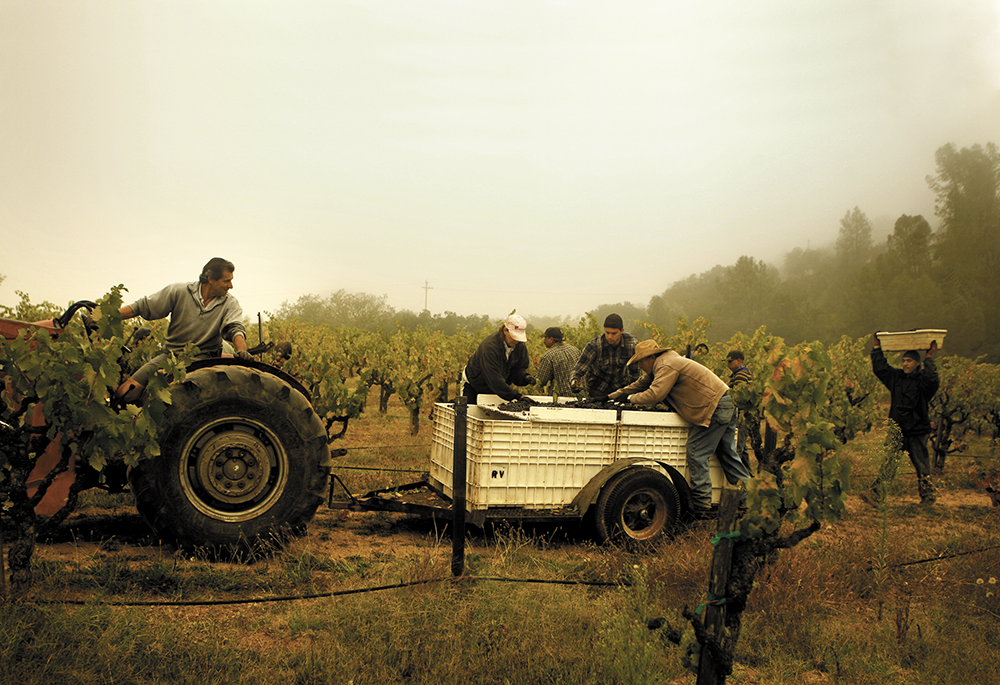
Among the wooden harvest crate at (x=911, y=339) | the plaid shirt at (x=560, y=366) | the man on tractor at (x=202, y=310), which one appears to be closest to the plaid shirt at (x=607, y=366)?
the plaid shirt at (x=560, y=366)

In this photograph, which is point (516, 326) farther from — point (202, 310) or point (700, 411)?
point (202, 310)

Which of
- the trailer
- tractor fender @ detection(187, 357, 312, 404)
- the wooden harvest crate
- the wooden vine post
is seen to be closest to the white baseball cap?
the trailer

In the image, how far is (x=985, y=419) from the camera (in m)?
12.3

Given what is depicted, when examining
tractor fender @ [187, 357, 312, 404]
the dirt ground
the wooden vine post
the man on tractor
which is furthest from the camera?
the man on tractor

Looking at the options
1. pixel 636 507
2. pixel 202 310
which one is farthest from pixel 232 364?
pixel 636 507

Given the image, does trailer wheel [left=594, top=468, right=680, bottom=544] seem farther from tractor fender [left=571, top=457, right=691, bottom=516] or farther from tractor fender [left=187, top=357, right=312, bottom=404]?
tractor fender [left=187, top=357, right=312, bottom=404]

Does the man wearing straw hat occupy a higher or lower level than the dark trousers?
higher

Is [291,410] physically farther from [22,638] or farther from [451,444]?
[22,638]

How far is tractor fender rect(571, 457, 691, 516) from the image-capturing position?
4.93 meters

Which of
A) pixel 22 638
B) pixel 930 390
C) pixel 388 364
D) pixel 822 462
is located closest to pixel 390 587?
pixel 22 638

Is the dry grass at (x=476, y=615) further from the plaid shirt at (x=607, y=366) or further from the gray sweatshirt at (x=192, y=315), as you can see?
the plaid shirt at (x=607, y=366)

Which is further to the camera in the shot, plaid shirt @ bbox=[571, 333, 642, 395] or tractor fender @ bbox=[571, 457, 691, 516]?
plaid shirt @ bbox=[571, 333, 642, 395]

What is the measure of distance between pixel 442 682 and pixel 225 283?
3083 millimetres

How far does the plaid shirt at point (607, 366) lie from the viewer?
6.72m
